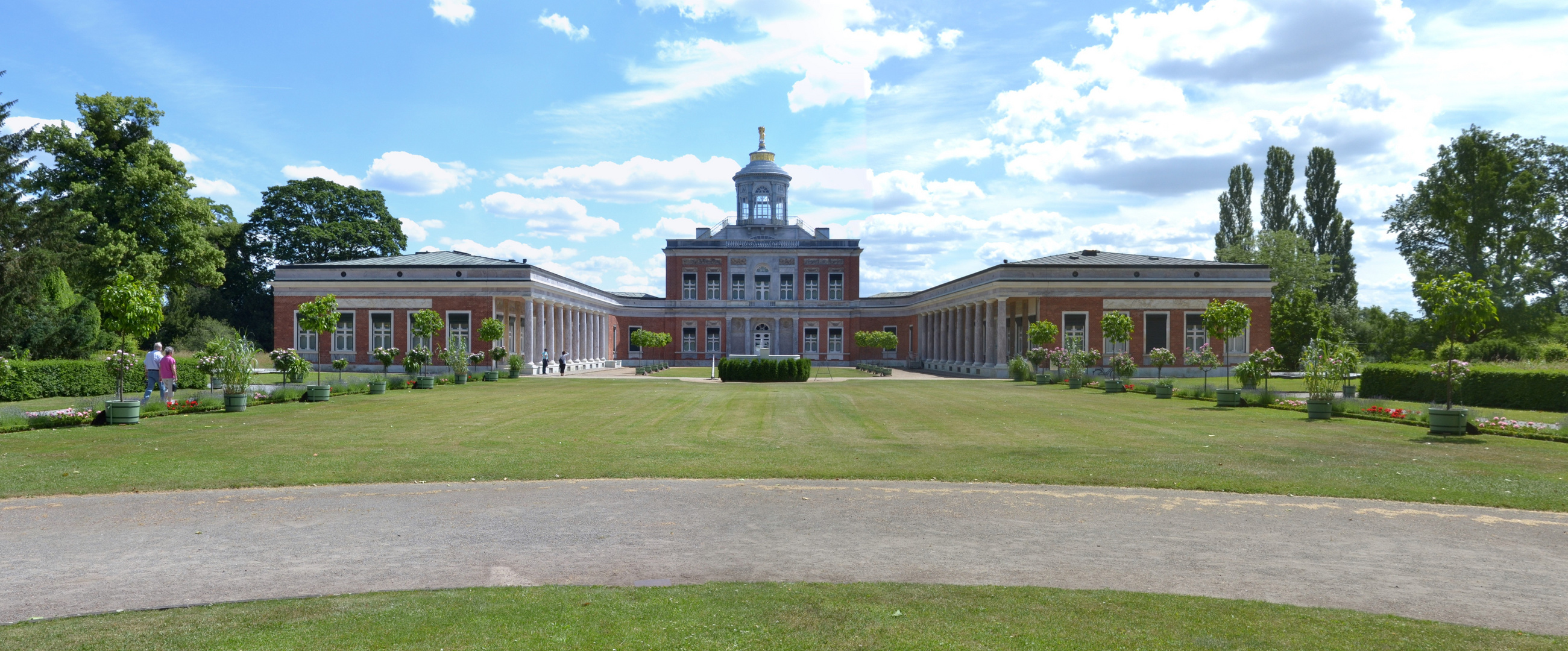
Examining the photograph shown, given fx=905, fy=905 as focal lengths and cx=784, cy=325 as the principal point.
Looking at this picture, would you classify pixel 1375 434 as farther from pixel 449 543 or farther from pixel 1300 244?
pixel 1300 244

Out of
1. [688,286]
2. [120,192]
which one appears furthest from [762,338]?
[120,192]

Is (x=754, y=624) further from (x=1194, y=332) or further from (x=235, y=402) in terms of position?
(x=1194, y=332)

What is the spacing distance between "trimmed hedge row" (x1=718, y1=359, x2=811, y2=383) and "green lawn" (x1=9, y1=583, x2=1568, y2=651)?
3518cm

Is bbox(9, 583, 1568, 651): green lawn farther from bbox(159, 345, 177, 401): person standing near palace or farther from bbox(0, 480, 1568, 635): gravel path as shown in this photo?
bbox(159, 345, 177, 401): person standing near palace

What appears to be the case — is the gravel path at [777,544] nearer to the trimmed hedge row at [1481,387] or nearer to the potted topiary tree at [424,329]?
the trimmed hedge row at [1481,387]

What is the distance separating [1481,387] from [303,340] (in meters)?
59.5

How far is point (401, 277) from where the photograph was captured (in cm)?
5569

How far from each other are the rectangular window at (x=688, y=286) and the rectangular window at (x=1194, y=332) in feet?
140

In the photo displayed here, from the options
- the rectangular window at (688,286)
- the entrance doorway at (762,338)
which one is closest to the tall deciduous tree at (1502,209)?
the entrance doorway at (762,338)

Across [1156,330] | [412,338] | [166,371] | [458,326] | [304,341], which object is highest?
[458,326]

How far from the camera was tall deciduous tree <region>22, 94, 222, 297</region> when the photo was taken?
43.9m

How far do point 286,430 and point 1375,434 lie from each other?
22.2 meters

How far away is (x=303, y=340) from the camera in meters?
56.8

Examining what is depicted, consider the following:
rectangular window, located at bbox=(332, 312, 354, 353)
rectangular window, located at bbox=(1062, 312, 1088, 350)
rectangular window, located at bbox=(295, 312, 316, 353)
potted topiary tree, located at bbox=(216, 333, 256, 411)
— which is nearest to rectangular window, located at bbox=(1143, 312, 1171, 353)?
rectangular window, located at bbox=(1062, 312, 1088, 350)
